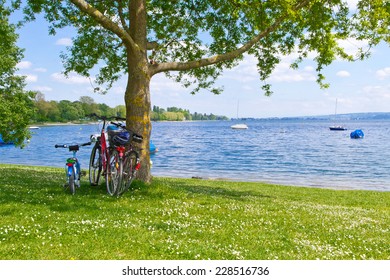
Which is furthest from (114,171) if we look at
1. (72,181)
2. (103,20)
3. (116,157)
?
(103,20)

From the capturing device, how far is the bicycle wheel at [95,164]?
14.2 meters

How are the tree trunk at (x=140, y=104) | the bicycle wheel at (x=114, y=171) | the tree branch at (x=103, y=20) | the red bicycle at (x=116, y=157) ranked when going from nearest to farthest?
the bicycle wheel at (x=114, y=171) → the red bicycle at (x=116, y=157) → the tree branch at (x=103, y=20) → the tree trunk at (x=140, y=104)

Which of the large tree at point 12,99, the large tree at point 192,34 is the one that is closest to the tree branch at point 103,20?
the large tree at point 192,34

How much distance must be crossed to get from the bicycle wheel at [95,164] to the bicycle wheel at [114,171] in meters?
0.68

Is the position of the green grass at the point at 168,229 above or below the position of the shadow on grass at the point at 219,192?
above

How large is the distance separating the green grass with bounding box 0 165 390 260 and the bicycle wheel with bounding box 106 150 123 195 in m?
0.40

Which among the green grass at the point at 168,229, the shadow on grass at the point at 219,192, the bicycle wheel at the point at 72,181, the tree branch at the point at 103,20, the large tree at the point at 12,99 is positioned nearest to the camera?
the green grass at the point at 168,229

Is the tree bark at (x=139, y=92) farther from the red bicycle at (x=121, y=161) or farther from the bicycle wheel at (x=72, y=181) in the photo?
the bicycle wheel at (x=72, y=181)

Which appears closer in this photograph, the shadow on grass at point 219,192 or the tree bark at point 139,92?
the tree bark at point 139,92

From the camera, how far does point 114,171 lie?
13.4 m

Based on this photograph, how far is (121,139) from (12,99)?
2309cm

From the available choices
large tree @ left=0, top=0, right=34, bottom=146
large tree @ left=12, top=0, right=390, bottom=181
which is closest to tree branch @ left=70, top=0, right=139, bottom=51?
large tree @ left=12, top=0, right=390, bottom=181

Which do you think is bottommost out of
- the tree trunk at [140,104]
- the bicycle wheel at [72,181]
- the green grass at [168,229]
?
Result: the green grass at [168,229]
